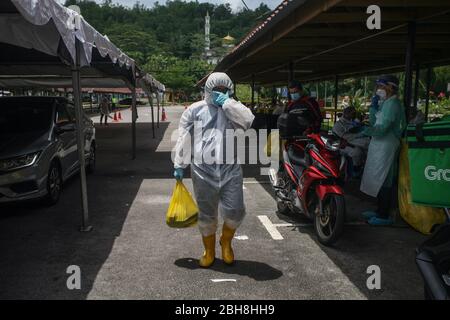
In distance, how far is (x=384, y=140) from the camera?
18.0 feet

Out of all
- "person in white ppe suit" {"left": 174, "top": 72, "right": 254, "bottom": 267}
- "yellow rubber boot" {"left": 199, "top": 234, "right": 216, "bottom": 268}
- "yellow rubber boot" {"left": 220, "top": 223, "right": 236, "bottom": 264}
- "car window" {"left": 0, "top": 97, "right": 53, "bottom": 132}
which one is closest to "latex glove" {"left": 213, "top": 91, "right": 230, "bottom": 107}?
"person in white ppe suit" {"left": 174, "top": 72, "right": 254, "bottom": 267}

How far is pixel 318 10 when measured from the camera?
15.7ft

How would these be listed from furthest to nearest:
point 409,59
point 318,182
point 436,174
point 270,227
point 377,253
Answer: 1. point 409,59
2. point 270,227
3. point 318,182
4. point 377,253
5. point 436,174

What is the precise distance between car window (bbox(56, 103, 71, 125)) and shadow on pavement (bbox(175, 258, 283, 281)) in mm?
4043

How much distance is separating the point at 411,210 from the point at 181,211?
117 inches

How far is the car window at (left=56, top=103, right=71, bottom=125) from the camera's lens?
7.37 m

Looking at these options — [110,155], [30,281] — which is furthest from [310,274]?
[110,155]

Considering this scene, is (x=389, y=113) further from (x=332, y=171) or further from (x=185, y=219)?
(x=185, y=219)

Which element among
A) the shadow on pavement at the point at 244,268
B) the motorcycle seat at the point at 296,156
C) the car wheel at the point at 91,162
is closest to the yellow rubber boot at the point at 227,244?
the shadow on pavement at the point at 244,268

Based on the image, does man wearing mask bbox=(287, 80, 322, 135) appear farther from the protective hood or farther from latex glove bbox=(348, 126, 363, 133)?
the protective hood

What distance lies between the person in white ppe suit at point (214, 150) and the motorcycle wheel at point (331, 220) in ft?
3.96

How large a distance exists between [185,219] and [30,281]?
5.13ft

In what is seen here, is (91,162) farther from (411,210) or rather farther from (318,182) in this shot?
(411,210)

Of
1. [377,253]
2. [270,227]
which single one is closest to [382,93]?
[377,253]
